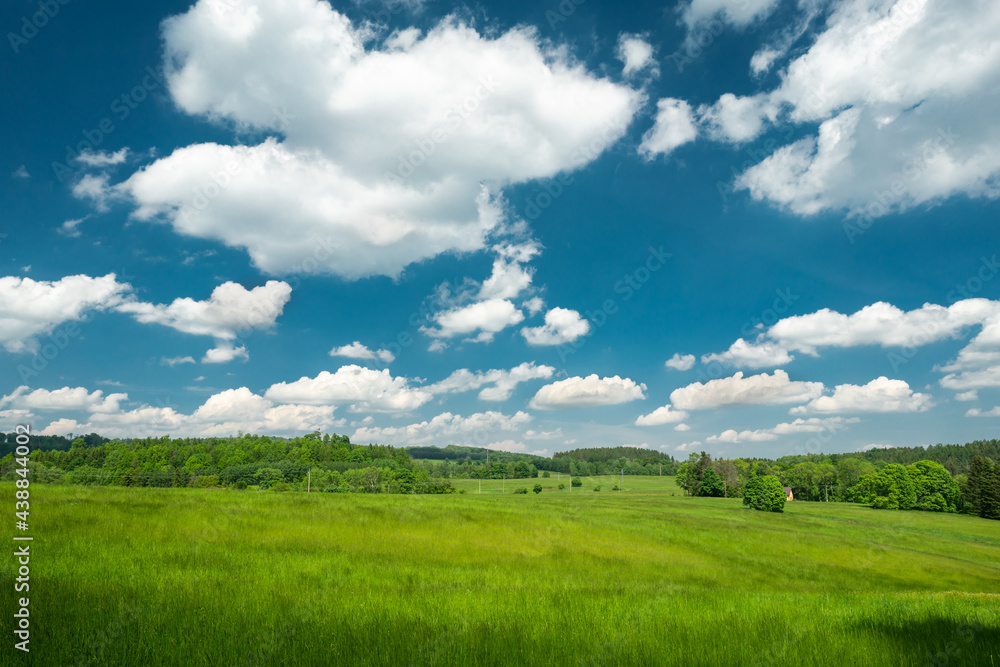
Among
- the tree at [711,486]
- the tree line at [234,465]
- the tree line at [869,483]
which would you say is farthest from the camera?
the tree at [711,486]

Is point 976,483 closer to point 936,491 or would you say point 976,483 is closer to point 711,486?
point 936,491

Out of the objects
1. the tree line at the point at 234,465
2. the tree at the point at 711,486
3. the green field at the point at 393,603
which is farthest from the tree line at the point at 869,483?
the green field at the point at 393,603

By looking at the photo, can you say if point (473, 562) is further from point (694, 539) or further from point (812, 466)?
point (812, 466)

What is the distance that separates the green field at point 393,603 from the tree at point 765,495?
72.8 m

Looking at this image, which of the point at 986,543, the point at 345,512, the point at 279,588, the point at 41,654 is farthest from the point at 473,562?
the point at 986,543

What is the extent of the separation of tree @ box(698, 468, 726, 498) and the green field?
11588 cm

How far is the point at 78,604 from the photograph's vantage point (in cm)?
814

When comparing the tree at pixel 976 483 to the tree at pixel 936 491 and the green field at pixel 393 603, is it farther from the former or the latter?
the green field at pixel 393 603

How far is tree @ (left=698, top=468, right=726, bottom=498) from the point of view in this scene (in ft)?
429

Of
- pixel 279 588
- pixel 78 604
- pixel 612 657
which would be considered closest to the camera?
pixel 612 657

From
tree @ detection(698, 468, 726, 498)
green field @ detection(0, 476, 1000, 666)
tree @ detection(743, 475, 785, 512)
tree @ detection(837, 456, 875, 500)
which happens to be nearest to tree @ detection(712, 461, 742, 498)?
tree @ detection(698, 468, 726, 498)

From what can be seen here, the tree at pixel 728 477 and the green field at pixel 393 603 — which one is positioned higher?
the green field at pixel 393 603

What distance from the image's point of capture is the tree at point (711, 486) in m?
131

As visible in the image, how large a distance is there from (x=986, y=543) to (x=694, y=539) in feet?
186
